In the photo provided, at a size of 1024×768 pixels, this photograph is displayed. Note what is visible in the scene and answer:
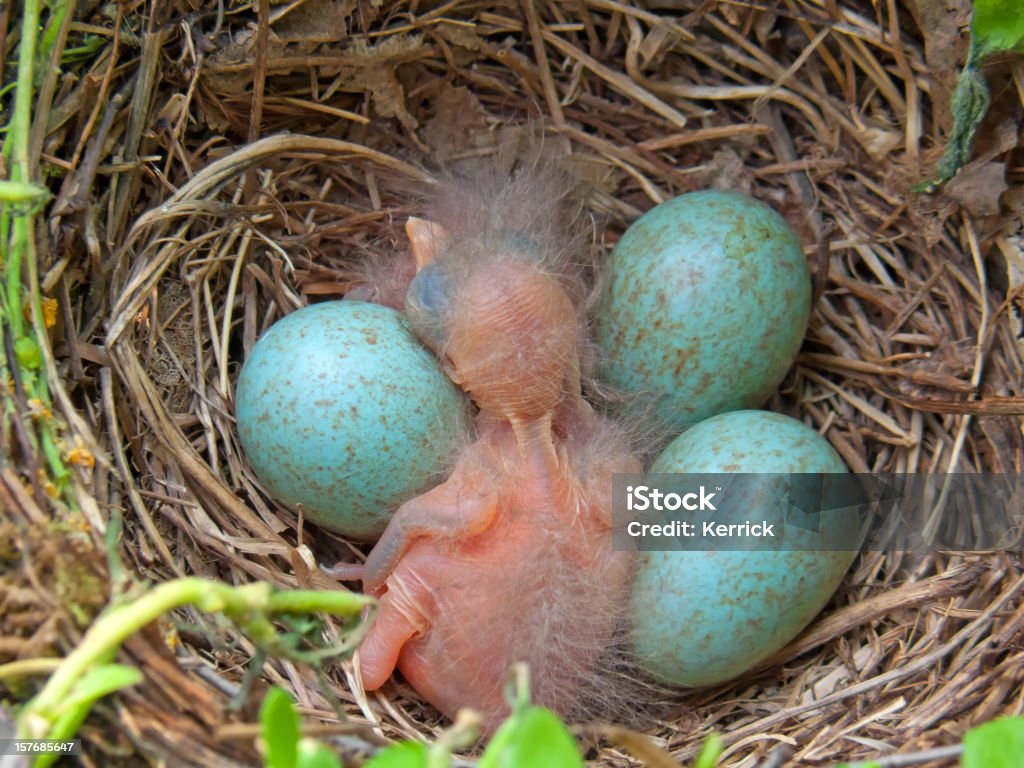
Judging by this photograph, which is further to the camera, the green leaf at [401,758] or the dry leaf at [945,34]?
the dry leaf at [945,34]

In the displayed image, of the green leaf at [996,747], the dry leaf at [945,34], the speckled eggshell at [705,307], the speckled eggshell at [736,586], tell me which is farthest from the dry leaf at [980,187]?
the green leaf at [996,747]

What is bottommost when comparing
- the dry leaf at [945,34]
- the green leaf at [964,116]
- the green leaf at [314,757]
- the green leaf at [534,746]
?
the green leaf at [314,757]

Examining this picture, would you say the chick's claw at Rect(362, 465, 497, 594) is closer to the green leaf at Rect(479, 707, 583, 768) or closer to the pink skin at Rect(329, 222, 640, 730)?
the pink skin at Rect(329, 222, 640, 730)

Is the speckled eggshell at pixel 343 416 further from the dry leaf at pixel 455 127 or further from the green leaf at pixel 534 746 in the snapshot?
the green leaf at pixel 534 746

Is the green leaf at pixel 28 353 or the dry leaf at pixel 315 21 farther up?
the dry leaf at pixel 315 21

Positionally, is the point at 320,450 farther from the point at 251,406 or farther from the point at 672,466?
the point at 672,466

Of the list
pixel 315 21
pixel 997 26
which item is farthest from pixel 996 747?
pixel 315 21

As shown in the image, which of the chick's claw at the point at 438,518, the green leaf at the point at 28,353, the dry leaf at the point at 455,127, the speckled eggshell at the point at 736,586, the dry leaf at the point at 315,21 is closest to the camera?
the green leaf at the point at 28,353
